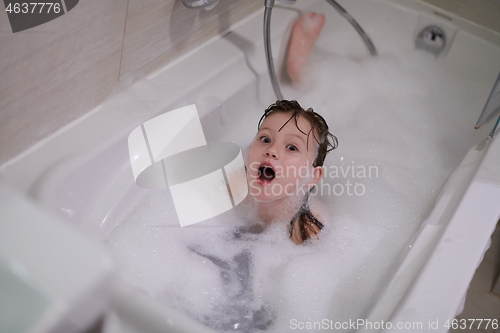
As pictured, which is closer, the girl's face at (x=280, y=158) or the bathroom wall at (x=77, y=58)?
the bathroom wall at (x=77, y=58)

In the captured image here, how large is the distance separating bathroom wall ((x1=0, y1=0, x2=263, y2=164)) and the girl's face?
34 centimetres

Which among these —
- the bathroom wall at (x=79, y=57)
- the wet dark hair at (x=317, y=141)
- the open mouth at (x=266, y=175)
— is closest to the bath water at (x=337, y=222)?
the wet dark hair at (x=317, y=141)

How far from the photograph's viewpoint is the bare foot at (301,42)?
4.45ft

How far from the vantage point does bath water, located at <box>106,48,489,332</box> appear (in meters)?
0.93

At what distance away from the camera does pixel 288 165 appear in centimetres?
100

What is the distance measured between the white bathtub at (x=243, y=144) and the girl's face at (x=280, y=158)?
0.70 feet

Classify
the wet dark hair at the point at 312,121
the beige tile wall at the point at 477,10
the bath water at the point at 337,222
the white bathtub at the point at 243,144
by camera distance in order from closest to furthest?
1. the white bathtub at the point at 243,144
2. the bath water at the point at 337,222
3. the wet dark hair at the point at 312,121
4. the beige tile wall at the point at 477,10

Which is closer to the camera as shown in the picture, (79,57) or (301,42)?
(79,57)

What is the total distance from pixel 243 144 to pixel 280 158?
0.30 meters

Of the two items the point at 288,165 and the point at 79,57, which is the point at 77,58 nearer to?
the point at 79,57

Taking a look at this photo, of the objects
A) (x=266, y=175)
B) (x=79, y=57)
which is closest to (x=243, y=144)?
(x=266, y=175)

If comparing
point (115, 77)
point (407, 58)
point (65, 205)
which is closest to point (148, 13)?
point (115, 77)

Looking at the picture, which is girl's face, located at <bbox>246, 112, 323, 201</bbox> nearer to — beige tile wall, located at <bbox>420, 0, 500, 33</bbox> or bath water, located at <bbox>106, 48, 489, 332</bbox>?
bath water, located at <bbox>106, 48, 489, 332</bbox>

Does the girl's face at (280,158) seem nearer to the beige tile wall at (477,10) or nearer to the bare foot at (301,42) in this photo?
the bare foot at (301,42)
